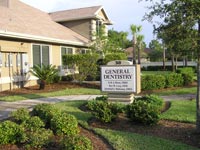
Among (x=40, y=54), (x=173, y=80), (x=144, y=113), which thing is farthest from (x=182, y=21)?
(x=40, y=54)

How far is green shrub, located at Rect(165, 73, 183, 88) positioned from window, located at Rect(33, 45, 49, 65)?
26.0 ft

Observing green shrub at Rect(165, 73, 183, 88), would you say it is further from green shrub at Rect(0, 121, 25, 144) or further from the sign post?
green shrub at Rect(0, 121, 25, 144)

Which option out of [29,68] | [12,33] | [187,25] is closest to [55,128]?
[187,25]

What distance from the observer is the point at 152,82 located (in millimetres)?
15375

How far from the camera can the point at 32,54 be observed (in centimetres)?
1722

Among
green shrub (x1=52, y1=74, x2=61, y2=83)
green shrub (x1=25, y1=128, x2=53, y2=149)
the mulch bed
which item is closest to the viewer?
green shrub (x1=25, y1=128, x2=53, y2=149)

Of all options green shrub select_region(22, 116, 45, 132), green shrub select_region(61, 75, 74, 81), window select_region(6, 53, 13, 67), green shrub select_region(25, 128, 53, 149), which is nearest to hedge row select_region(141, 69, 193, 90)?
green shrub select_region(61, 75, 74, 81)

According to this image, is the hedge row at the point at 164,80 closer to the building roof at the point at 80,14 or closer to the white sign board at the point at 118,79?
the white sign board at the point at 118,79

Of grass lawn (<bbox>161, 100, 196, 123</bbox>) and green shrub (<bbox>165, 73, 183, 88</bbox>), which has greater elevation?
green shrub (<bbox>165, 73, 183, 88</bbox>)

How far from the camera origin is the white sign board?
9469 millimetres

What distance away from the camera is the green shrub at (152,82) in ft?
50.0

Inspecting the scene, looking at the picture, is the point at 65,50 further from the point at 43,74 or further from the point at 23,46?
the point at 43,74

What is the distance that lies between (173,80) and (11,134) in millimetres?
12429

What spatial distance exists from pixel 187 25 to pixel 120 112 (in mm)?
3419
